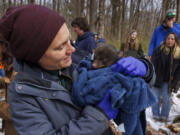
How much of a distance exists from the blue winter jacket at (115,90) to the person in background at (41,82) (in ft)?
0.15

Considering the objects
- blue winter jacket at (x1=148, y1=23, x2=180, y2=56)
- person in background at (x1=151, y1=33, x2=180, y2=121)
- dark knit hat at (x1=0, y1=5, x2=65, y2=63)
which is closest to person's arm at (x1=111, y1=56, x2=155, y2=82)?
dark knit hat at (x1=0, y1=5, x2=65, y2=63)

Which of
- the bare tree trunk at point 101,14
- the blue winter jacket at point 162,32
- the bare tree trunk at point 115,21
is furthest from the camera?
the bare tree trunk at point 115,21

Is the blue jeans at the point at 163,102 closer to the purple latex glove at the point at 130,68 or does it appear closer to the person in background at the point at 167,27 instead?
the person in background at the point at 167,27

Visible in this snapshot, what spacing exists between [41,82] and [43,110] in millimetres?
154

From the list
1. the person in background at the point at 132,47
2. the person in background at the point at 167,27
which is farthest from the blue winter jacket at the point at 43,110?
the person in background at the point at 132,47

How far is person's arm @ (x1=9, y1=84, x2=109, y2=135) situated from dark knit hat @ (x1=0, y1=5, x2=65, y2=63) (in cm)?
21

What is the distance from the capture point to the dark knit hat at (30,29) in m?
0.71

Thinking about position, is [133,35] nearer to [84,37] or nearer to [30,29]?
[84,37]

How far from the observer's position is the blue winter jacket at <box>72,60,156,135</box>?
80 centimetres

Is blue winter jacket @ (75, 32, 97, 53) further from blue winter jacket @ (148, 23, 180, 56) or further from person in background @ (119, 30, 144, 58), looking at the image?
blue winter jacket @ (148, 23, 180, 56)

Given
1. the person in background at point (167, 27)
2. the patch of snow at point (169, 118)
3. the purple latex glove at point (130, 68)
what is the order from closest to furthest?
the purple latex glove at point (130, 68)
the patch of snow at point (169, 118)
the person in background at point (167, 27)

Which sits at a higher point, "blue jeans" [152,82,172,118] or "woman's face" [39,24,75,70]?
"woman's face" [39,24,75,70]

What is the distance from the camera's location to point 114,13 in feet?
47.6

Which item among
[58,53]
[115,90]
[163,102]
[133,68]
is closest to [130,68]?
[133,68]
